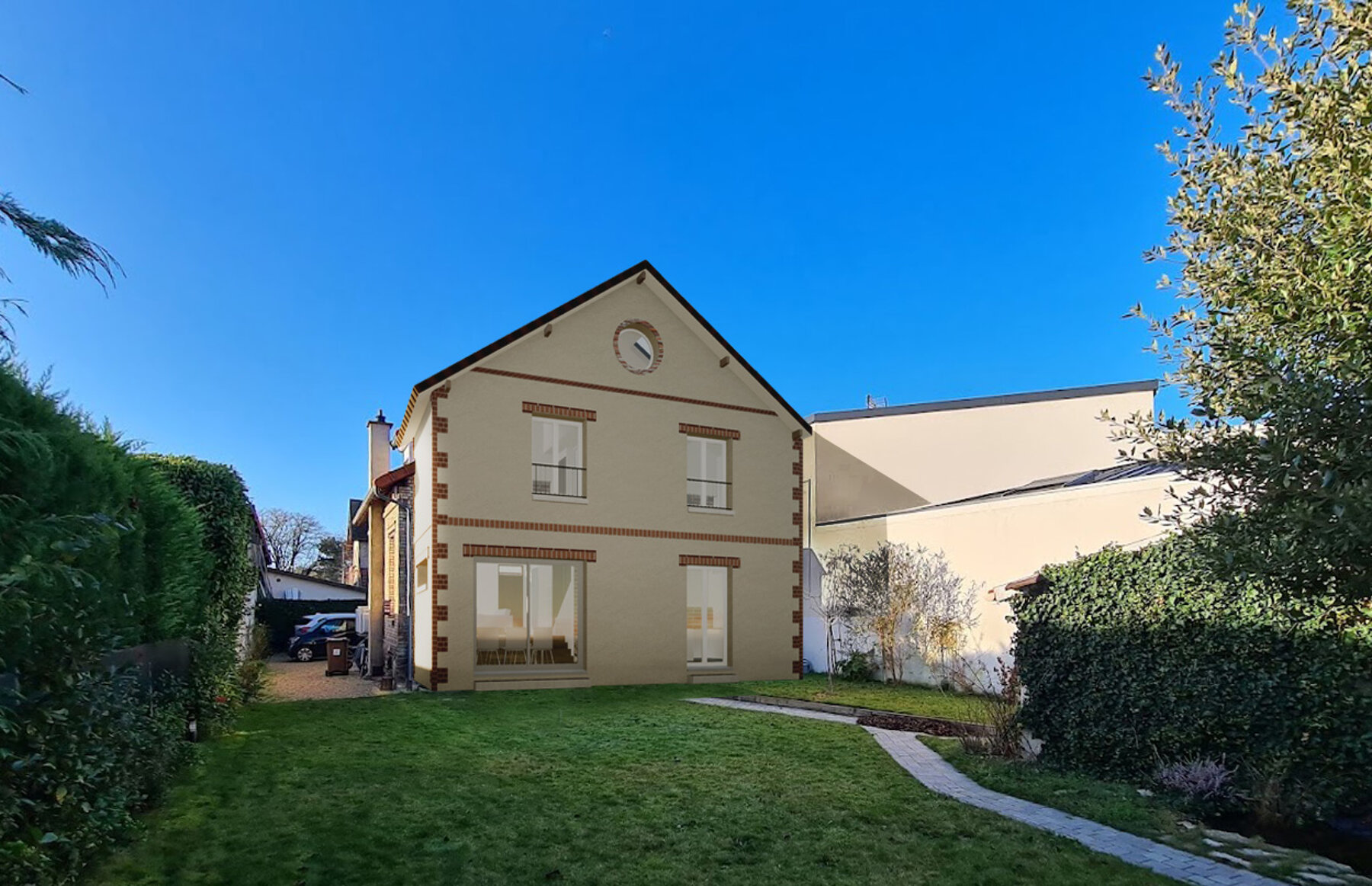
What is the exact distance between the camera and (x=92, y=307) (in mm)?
3650

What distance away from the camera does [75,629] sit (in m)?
4.01

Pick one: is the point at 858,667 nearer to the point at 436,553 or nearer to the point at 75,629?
the point at 436,553

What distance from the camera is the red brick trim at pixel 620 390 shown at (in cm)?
1462

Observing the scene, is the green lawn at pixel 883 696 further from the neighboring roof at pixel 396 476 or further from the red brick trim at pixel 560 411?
the neighboring roof at pixel 396 476

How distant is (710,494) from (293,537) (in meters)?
44.2

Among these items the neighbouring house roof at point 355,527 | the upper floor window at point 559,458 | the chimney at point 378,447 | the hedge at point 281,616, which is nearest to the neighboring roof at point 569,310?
the upper floor window at point 559,458

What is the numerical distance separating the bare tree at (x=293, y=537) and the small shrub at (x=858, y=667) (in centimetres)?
4395

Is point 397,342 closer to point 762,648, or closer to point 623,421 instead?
point 623,421

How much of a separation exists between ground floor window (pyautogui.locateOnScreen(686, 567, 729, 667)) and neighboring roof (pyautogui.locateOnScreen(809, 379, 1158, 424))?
21.7 ft

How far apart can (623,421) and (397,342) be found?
691cm

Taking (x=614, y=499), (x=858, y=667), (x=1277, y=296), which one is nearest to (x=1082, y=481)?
(x=858, y=667)

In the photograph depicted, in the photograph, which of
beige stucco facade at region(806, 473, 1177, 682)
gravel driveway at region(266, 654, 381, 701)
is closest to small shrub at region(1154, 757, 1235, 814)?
beige stucco facade at region(806, 473, 1177, 682)

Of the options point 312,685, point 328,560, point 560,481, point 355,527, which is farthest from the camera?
point 328,560

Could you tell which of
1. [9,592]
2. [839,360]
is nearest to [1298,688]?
[9,592]
